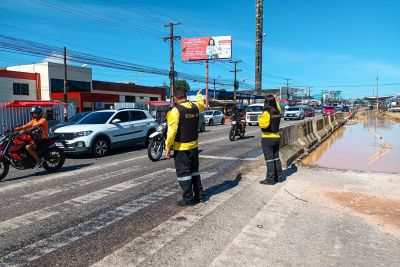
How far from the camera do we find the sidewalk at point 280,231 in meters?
3.78

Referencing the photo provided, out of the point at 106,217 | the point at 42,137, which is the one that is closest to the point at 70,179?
the point at 42,137

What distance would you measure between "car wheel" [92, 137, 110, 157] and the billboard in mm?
37798

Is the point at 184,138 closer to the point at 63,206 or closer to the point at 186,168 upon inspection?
the point at 186,168

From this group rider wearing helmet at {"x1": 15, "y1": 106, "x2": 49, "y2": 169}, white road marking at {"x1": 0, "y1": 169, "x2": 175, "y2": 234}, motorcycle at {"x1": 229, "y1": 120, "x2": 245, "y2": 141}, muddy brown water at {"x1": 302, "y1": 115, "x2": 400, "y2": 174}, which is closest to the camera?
white road marking at {"x1": 0, "y1": 169, "x2": 175, "y2": 234}

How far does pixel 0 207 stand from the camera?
5742 mm

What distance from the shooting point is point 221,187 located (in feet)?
23.2

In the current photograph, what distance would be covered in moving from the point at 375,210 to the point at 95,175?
19.6 feet

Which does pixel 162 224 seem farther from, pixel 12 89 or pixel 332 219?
pixel 12 89

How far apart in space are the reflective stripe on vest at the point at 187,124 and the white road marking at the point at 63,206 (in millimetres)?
1985

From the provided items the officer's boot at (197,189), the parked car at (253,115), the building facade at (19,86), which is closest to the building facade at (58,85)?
the building facade at (19,86)

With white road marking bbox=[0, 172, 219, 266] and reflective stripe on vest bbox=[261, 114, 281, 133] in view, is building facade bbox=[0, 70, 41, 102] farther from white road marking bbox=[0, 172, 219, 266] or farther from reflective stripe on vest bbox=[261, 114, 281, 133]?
reflective stripe on vest bbox=[261, 114, 281, 133]

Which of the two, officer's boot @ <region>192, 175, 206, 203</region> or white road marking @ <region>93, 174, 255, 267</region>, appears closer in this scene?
white road marking @ <region>93, 174, 255, 267</region>

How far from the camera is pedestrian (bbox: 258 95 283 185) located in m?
7.32

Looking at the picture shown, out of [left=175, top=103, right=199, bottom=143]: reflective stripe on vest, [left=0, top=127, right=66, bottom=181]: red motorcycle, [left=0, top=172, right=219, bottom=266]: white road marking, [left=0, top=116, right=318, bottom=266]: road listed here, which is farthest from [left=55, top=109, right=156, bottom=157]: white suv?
[left=175, top=103, right=199, bottom=143]: reflective stripe on vest
